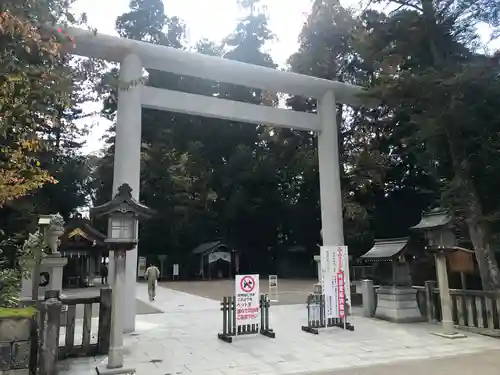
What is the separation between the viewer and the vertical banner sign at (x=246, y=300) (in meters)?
7.63

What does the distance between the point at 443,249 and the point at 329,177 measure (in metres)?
4.06

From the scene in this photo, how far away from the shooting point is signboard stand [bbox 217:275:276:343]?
300 inches

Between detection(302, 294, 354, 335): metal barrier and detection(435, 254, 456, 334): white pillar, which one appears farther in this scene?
detection(302, 294, 354, 335): metal barrier

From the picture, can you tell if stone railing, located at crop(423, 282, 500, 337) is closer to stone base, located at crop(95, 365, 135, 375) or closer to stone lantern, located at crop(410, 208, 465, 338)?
stone lantern, located at crop(410, 208, 465, 338)

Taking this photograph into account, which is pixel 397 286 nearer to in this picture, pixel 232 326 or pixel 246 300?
pixel 246 300

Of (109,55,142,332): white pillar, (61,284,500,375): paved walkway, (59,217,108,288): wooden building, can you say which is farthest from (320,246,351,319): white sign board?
(59,217,108,288): wooden building

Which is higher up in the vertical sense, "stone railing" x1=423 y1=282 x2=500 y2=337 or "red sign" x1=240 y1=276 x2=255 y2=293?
"red sign" x1=240 y1=276 x2=255 y2=293

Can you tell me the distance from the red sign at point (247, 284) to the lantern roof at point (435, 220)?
392cm

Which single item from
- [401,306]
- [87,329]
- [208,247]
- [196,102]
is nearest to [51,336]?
[87,329]

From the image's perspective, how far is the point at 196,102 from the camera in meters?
9.94

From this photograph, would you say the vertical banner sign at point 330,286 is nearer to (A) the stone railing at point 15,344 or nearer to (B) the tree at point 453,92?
(B) the tree at point 453,92

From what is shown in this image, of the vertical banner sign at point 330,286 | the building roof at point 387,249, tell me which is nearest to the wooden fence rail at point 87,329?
the vertical banner sign at point 330,286

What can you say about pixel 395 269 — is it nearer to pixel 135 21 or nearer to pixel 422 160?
pixel 422 160

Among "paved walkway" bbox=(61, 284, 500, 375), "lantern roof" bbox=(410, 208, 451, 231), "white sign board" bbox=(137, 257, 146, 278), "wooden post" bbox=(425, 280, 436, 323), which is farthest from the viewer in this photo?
"white sign board" bbox=(137, 257, 146, 278)
